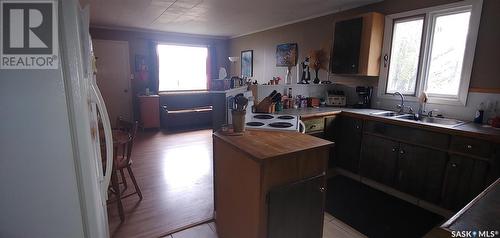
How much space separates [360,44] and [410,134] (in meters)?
1.37

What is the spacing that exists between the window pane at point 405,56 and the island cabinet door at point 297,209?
2.34 meters

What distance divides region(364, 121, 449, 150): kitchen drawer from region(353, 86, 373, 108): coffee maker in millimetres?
708

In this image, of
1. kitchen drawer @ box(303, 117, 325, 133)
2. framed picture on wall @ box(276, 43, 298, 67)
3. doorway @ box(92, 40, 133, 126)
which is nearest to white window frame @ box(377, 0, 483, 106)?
kitchen drawer @ box(303, 117, 325, 133)

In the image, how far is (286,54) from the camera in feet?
16.0

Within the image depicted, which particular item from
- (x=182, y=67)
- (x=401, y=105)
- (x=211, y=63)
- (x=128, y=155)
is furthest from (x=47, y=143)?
(x=211, y=63)

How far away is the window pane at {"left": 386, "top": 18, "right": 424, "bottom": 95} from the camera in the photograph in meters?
3.06

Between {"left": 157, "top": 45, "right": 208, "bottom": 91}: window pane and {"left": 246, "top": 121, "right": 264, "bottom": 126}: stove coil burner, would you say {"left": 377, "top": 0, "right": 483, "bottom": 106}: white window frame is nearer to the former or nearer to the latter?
{"left": 246, "top": 121, "right": 264, "bottom": 126}: stove coil burner

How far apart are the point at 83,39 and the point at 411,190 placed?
2.99 m

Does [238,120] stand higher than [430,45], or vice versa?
[430,45]

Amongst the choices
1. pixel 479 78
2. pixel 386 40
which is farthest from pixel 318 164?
pixel 386 40

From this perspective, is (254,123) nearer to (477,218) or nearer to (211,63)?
(477,218)

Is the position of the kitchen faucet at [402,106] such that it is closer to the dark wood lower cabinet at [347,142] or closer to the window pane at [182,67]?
the dark wood lower cabinet at [347,142]

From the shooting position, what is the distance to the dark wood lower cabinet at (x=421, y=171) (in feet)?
7.61

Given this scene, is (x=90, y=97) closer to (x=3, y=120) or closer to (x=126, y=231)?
(x=3, y=120)
